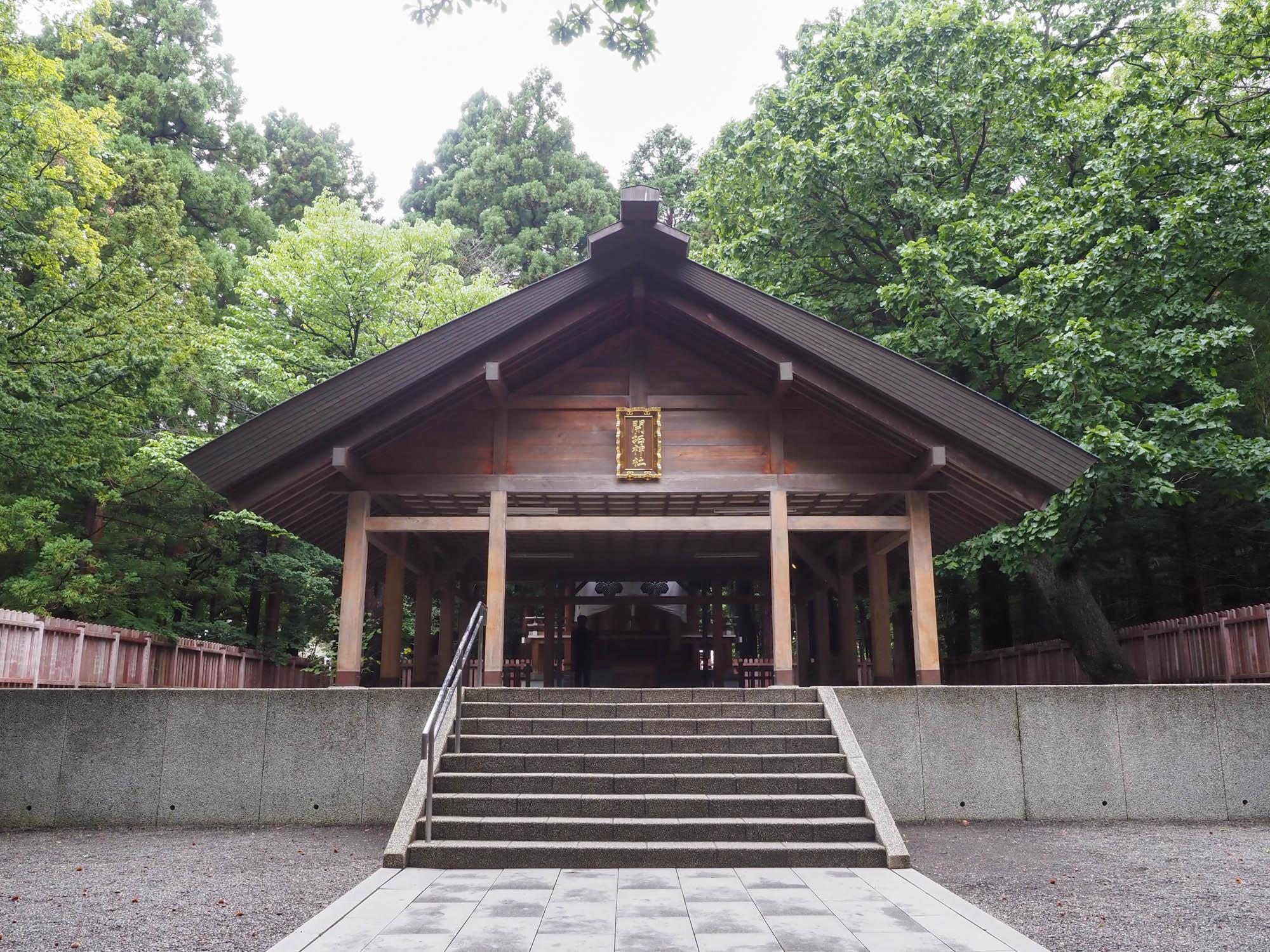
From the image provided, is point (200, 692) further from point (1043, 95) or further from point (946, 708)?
point (1043, 95)

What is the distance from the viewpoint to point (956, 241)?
14.7m

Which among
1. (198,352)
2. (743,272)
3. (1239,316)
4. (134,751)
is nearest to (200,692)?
(134,751)

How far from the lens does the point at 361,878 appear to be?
6.49 m

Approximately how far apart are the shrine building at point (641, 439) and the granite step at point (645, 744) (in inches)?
65.3

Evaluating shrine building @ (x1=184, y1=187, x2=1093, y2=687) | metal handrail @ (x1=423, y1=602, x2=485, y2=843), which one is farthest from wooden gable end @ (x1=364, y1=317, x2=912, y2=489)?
metal handrail @ (x1=423, y1=602, x2=485, y2=843)

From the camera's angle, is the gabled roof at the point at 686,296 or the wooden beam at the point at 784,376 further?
the wooden beam at the point at 784,376

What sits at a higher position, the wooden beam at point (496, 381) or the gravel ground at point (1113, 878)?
the wooden beam at point (496, 381)

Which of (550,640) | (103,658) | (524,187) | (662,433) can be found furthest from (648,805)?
(524,187)

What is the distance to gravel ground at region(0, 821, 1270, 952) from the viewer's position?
5055mm

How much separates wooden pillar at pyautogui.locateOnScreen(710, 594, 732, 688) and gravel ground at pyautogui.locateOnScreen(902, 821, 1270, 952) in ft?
25.1

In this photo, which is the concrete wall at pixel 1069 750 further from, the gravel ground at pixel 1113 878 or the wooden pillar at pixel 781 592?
the wooden pillar at pixel 781 592

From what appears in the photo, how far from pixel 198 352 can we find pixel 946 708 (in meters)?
15.7

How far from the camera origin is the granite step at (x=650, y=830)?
23.4 ft

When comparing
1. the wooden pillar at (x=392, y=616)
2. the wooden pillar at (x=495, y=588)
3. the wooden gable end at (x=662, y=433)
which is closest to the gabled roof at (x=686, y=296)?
the wooden gable end at (x=662, y=433)
